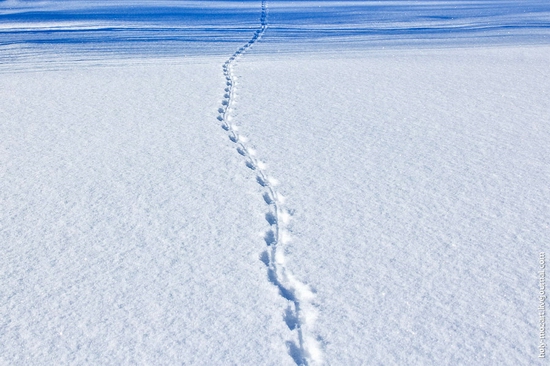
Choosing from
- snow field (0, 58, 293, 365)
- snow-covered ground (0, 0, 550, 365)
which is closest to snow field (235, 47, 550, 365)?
snow-covered ground (0, 0, 550, 365)

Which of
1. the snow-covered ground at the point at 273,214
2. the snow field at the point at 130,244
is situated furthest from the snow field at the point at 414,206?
the snow field at the point at 130,244

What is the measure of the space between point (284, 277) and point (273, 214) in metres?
0.51

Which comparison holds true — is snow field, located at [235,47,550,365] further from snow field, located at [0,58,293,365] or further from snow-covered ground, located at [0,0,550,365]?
snow field, located at [0,58,293,365]

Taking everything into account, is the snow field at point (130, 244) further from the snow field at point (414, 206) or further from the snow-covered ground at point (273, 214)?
the snow field at point (414, 206)

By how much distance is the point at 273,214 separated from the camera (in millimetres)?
2605

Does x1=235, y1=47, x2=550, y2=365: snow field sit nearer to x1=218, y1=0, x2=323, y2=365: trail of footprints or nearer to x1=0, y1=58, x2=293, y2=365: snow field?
x1=218, y1=0, x2=323, y2=365: trail of footprints

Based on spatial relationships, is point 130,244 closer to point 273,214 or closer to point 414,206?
point 273,214

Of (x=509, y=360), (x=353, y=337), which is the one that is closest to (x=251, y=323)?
(x=353, y=337)

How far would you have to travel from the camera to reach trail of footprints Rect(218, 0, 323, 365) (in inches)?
70.8

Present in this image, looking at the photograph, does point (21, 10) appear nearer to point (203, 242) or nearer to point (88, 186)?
point (88, 186)

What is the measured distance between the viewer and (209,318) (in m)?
1.91

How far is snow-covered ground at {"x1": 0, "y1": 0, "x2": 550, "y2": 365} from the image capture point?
184cm

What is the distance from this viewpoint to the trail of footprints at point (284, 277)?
1798mm

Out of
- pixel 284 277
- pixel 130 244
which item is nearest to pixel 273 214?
pixel 284 277
